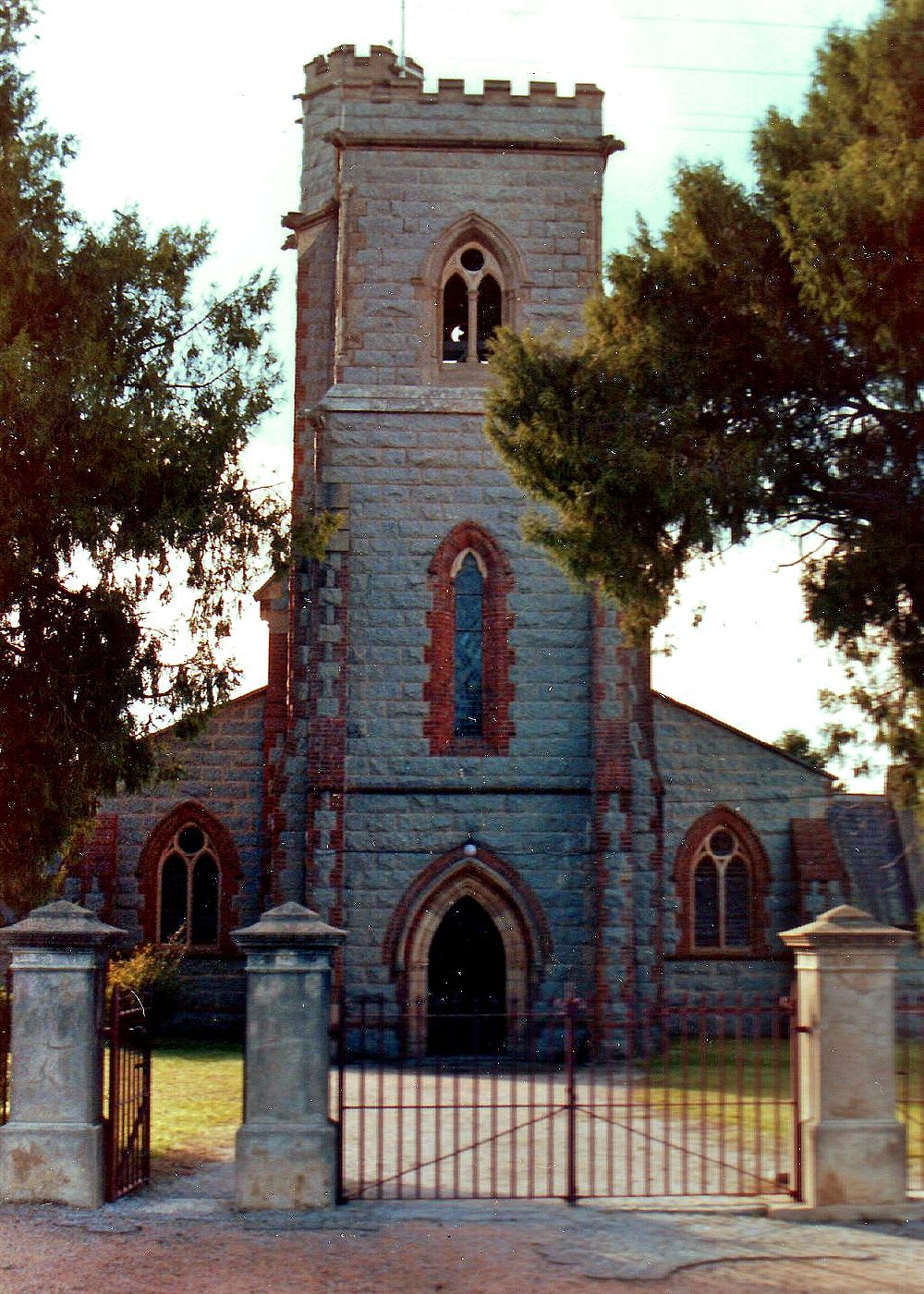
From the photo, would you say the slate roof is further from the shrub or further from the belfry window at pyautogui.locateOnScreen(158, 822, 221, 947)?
the shrub

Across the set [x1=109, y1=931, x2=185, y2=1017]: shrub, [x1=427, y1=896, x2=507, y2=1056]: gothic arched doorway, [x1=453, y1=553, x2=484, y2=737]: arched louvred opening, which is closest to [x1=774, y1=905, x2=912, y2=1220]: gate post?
[x1=427, y1=896, x2=507, y2=1056]: gothic arched doorway

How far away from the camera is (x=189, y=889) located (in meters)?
24.5

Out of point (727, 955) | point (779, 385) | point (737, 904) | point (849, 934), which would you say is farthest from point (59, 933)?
point (737, 904)

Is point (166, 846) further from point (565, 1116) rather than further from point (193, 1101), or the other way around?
point (565, 1116)

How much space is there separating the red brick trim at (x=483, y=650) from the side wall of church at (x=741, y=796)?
4.43 metres

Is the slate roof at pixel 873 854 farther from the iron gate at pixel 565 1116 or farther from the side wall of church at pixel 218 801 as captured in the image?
the side wall of church at pixel 218 801

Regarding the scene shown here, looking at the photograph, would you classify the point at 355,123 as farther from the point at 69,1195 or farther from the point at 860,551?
the point at 69,1195

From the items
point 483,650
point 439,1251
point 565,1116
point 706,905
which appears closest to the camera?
point 439,1251

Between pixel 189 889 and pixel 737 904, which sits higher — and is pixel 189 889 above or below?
above

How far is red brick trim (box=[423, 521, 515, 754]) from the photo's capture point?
21484mm

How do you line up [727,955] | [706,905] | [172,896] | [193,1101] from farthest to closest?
[706,905] < [172,896] < [727,955] < [193,1101]

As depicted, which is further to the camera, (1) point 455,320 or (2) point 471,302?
(1) point 455,320

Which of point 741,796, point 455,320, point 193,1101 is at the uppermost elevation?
point 455,320

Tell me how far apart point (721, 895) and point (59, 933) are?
15.7 m
